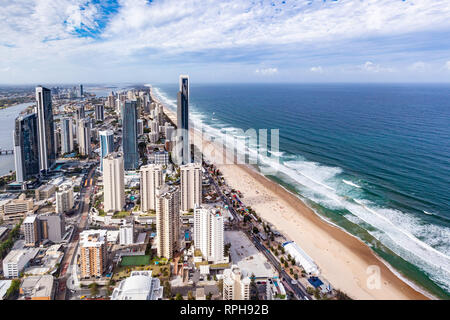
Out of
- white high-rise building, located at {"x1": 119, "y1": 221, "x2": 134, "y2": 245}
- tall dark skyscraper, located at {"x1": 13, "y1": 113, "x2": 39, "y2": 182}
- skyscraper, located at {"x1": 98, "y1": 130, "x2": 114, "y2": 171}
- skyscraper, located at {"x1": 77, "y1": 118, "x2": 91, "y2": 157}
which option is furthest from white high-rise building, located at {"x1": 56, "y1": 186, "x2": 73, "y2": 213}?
skyscraper, located at {"x1": 77, "y1": 118, "x2": 91, "y2": 157}

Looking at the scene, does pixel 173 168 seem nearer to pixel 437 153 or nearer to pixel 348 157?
pixel 348 157

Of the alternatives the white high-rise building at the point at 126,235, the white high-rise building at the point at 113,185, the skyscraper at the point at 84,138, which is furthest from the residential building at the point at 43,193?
the skyscraper at the point at 84,138

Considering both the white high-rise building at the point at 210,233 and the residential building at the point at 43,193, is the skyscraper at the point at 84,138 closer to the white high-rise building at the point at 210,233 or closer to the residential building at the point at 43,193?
the residential building at the point at 43,193

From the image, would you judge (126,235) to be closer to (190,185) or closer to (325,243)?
(190,185)

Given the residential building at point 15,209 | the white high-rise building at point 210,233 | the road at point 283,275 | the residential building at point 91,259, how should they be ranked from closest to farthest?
the road at point 283,275, the residential building at point 91,259, the white high-rise building at point 210,233, the residential building at point 15,209

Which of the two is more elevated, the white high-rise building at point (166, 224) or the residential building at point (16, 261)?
the white high-rise building at point (166, 224)

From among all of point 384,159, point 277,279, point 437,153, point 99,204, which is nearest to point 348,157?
point 384,159

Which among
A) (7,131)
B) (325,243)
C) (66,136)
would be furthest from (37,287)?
(7,131)
